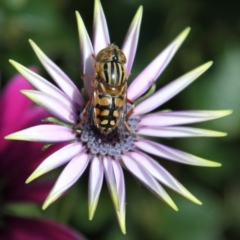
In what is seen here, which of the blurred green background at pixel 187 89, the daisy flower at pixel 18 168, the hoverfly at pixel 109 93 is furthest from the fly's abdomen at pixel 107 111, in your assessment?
the blurred green background at pixel 187 89

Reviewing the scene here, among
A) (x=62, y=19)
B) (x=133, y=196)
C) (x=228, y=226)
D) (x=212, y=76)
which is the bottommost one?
(x=228, y=226)

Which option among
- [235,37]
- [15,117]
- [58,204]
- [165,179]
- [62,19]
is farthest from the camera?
[235,37]

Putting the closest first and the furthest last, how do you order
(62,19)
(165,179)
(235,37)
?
Answer: (165,179) → (62,19) → (235,37)

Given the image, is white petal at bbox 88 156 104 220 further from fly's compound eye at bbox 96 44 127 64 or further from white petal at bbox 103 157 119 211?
fly's compound eye at bbox 96 44 127 64

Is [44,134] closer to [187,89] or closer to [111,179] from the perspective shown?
[111,179]

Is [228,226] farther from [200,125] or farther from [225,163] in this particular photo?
[200,125]

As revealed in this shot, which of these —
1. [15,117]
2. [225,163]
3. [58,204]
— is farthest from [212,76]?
[15,117]
